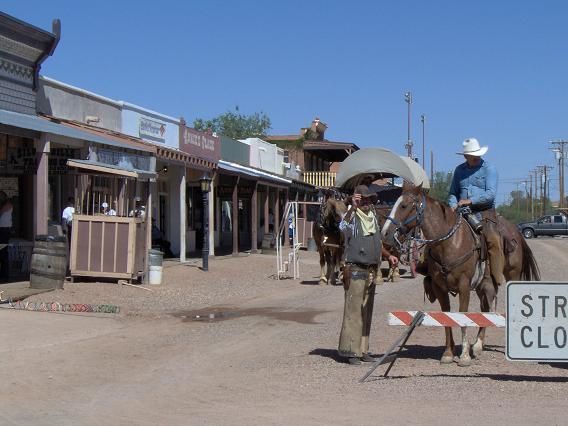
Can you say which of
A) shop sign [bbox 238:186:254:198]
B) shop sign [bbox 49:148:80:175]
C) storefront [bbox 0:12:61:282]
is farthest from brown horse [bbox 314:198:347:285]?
shop sign [bbox 238:186:254:198]

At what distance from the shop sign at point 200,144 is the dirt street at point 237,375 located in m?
13.4

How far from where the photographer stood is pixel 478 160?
33.0ft

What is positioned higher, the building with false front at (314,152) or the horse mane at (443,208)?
the building with false front at (314,152)

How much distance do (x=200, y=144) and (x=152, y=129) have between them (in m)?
4.49

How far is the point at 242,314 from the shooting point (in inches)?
585

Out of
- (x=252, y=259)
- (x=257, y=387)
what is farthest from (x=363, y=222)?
(x=252, y=259)

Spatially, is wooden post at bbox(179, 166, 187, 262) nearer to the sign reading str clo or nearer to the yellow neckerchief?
the yellow neckerchief

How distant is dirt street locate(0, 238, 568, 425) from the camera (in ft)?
23.6

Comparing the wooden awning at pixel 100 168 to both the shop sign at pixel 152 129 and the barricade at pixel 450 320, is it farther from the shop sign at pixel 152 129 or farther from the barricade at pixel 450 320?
the barricade at pixel 450 320

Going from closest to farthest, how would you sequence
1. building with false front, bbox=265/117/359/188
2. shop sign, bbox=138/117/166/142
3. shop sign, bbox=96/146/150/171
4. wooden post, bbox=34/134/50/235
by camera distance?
wooden post, bbox=34/134/50/235, shop sign, bbox=96/146/150/171, shop sign, bbox=138/117/166/142, building with false front, bbox=265/117/359/188

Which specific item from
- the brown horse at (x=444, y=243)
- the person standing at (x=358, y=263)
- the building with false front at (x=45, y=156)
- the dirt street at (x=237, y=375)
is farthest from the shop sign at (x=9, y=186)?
the brown horse at (x=444, y=243)

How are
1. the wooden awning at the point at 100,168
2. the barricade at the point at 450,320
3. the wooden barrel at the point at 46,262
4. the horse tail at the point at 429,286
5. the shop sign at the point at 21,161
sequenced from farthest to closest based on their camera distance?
the shop sign at the point at 21,161 < the wooden awning at the point at 100,168 < the wooden barrel at the point at 46,262 < the horse tail at the point at 429,286 < the barricade at the point at 450,320

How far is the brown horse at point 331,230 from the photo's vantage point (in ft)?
62.1

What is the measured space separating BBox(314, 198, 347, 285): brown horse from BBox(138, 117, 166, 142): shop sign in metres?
7.54
